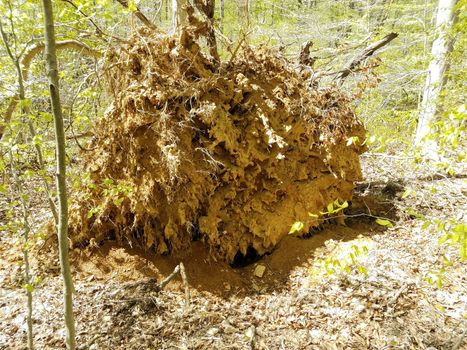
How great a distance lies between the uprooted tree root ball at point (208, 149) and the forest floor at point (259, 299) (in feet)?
1.23

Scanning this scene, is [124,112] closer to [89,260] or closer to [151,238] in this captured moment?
[151,238]

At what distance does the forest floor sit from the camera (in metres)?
3.25

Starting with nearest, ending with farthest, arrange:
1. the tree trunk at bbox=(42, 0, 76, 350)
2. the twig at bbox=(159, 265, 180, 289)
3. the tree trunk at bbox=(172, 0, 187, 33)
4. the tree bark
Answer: the tree trunk at bbox=(42, 0, 76, 350), the twig at bbox=(159, 265, 180, 289), the tree bark, the tree trunk at bbox=(172, 0, 187, 33)

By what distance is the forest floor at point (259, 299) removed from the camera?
10.7 ft

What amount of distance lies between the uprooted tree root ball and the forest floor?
374mm

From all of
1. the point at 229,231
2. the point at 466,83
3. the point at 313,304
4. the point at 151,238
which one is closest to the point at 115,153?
the point at 151,238

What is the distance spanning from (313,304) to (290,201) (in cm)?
168

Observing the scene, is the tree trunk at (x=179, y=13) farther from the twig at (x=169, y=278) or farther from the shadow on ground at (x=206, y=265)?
the twig at (x=169, y=278)

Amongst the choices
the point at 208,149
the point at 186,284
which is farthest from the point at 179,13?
the point at 186,284

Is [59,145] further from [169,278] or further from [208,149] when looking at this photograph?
[169,278]

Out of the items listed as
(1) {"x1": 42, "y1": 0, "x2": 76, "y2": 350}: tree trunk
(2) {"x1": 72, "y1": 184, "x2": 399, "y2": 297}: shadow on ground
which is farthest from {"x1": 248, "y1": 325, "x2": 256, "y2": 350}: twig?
(1) {"x1": 42, "y1": 0, "x2": 76, "y2": 350}: tree trunk

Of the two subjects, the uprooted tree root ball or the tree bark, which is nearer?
the uprooted tree root ball

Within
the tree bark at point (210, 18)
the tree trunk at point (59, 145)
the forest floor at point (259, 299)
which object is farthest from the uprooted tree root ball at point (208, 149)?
the tree trunk at point (59, 145)

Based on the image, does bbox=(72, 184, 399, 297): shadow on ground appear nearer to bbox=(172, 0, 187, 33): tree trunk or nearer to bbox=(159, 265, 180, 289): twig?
bbox=(159, 265, 180, 289): twig
